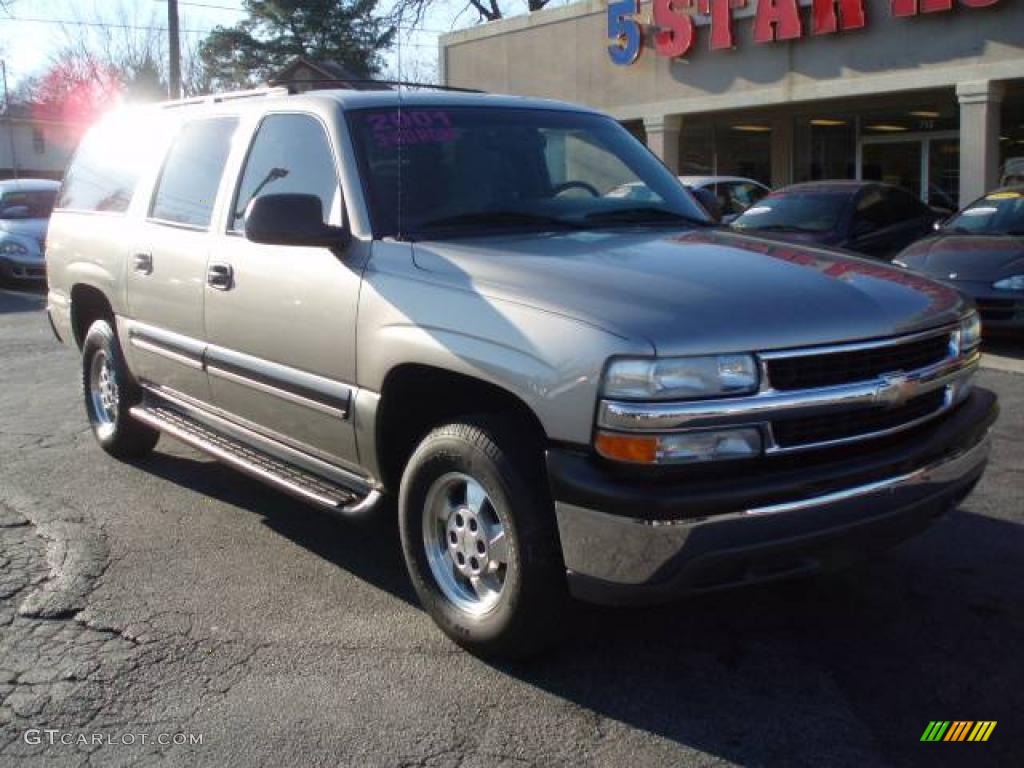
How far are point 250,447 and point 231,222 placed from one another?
1.01 meters

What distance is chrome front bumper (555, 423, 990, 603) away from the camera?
314 cm

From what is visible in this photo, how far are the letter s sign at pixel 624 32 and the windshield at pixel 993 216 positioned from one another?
1155cm

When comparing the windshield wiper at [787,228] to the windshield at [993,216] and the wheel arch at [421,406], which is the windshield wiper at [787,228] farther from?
the wheel arch at [421,406]

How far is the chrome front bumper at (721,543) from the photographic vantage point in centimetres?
314

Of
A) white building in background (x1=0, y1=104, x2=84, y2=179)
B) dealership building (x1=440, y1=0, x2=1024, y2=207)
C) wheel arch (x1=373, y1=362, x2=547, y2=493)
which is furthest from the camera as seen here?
white building in background (x1=0, y1=104, x2=84, y2=179)

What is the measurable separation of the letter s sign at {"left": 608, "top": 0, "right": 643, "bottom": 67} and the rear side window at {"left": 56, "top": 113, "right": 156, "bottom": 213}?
1642 centimetres

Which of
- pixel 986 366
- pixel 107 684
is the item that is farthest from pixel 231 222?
pixel 986 366

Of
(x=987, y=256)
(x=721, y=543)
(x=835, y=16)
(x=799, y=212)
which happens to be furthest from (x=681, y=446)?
(x=835, y=16)

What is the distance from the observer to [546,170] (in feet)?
15.3

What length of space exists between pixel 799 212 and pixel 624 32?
35.1ft

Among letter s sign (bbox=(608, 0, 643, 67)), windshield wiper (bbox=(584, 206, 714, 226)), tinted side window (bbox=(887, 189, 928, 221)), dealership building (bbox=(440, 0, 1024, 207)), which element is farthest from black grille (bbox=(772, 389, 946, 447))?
letter s sign (bbox=(608, 0, 643, 67))

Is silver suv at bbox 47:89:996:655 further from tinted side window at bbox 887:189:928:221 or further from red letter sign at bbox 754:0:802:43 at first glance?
red letter sign at bbox 754:0:802:43

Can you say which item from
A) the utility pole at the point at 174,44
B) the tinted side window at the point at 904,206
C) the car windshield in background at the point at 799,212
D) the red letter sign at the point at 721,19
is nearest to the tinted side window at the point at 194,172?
the car windshield in background at the point at 799,212

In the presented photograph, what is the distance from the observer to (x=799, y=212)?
12.5 m
